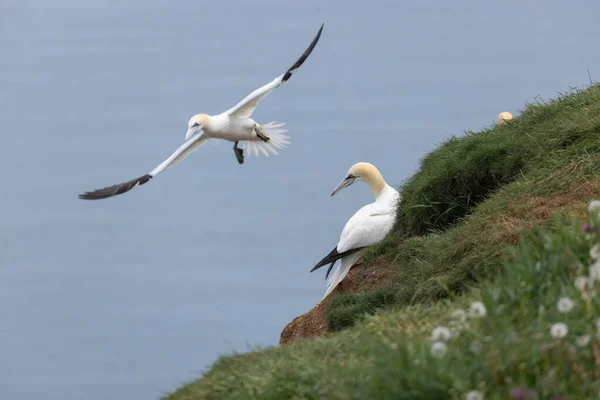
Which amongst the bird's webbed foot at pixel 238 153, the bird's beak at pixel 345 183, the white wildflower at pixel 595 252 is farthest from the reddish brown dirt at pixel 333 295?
the white wildflower at pixel 595 252

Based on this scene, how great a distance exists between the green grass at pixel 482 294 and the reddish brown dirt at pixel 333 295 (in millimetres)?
216

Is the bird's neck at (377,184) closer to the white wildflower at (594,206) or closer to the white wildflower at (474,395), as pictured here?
the white wildflower at (594,206)

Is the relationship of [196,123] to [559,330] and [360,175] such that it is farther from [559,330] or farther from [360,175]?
[559,330]

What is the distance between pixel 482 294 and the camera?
5.19 metres

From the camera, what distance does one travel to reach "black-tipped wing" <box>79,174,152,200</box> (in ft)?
37.6

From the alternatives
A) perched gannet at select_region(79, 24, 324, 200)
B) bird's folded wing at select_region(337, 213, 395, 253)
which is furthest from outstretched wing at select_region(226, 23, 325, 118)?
bird's folded wing at select_region(337, 213, 395, 253)

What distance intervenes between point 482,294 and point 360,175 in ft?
30.3

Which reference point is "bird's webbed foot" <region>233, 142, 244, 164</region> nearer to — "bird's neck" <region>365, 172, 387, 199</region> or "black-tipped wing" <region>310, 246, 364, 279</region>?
"bird's neck" <region>365, 172, 387, 199</region>

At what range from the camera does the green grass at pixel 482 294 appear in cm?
419

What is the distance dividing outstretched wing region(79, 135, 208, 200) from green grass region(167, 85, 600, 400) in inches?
114

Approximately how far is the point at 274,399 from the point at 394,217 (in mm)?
6888

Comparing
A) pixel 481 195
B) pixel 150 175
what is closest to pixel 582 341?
pixel 481 195

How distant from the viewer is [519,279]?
5.04 meters

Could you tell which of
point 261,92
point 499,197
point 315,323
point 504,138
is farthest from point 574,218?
point 261,92
